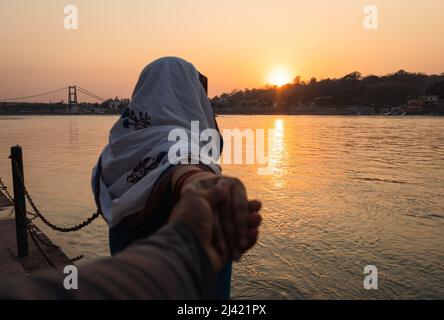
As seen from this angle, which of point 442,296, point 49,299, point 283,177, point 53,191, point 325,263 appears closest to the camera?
point 49,299

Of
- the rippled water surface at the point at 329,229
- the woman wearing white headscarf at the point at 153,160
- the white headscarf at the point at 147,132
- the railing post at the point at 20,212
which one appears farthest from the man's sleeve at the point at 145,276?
the rippled water surface at the point at 329,229

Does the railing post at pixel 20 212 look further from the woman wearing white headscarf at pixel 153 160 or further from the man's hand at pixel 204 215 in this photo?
the man's hand at pixel 204 215

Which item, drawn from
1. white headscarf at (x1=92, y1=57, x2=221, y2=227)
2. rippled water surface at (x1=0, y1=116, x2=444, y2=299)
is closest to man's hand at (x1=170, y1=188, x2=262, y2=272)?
white headscarf at (x1=92, y1=57, x2=221, y2=227)

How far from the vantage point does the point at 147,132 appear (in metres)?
2.01

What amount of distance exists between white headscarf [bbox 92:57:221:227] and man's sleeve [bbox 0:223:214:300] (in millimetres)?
687

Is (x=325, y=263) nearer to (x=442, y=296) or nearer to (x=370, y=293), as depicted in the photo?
(x=370, y=293)

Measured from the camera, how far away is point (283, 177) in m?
19.2

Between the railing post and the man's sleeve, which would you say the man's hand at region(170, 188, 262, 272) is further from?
the railing post

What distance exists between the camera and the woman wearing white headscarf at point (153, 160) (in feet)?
5.52

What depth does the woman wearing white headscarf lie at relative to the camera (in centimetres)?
168

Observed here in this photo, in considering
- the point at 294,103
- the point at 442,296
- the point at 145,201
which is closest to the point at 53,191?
the point at 442,296

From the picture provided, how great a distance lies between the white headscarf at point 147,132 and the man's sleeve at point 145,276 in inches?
27.0

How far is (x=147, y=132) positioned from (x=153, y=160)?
223mm
